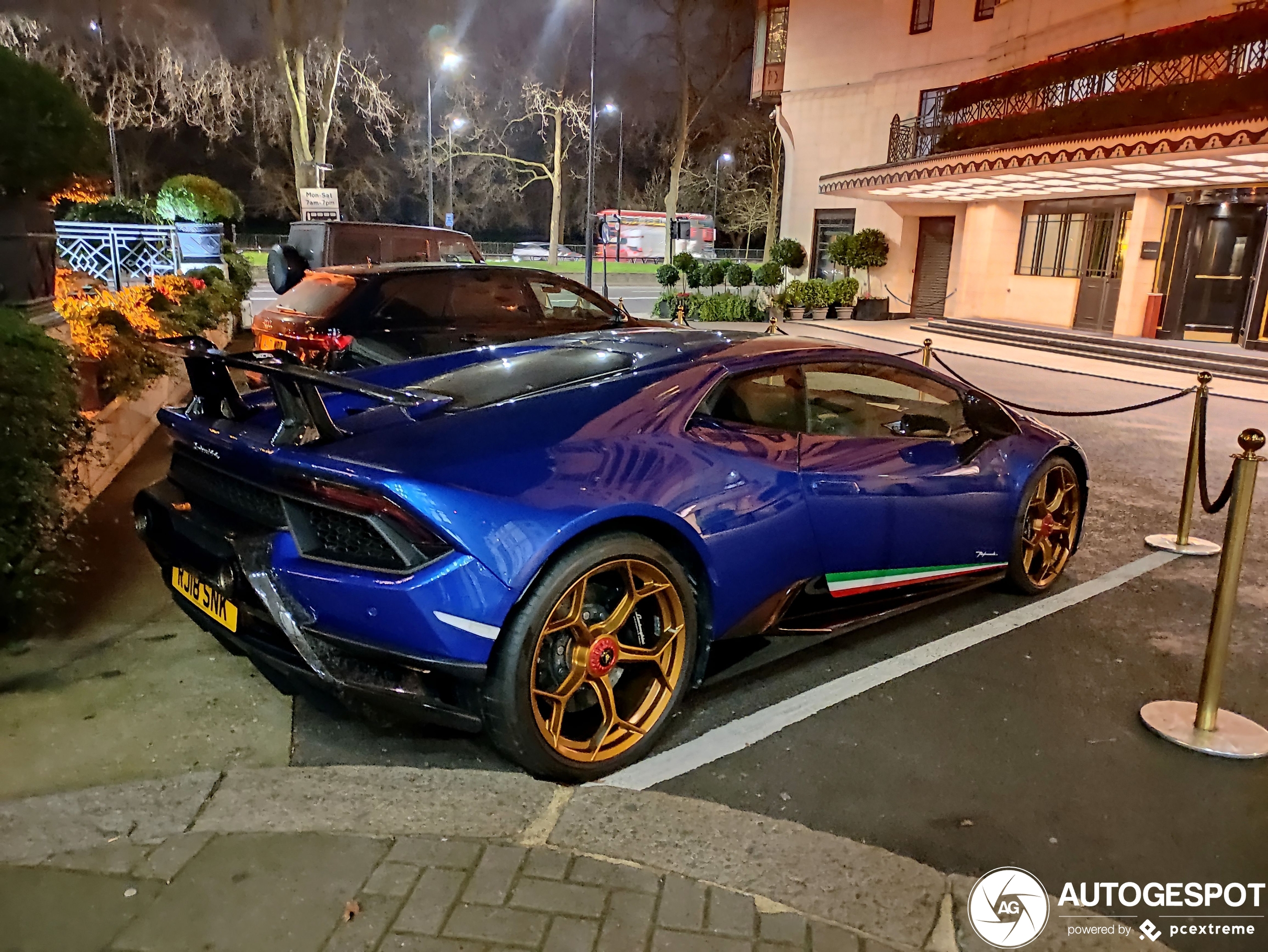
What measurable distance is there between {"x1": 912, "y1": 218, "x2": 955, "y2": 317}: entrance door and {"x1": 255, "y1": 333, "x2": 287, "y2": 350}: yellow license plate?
19216mm

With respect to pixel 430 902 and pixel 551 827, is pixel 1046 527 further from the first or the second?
pixel 430 902

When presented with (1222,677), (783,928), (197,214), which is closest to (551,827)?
(783,928)

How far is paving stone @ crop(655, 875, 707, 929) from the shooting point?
7.69 feet

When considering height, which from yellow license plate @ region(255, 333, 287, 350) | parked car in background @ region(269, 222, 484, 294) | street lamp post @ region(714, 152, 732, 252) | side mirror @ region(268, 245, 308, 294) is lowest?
yellow license plate @ region(255, 333, 287, 350)

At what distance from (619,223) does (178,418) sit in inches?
1853

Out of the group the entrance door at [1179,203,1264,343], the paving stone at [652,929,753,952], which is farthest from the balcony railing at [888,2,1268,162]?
the paving stone at [652,929,753,952]

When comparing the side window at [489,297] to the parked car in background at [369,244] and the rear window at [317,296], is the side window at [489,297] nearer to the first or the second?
the rear window at [317,296]

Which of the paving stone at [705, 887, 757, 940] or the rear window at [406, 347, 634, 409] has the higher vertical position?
the rear window at [406, 347, 634, 409]

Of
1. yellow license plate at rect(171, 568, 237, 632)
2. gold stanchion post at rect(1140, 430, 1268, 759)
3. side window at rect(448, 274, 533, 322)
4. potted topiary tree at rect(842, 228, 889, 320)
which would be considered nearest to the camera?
yellow license plate at rect(171, 568, 237, 632)

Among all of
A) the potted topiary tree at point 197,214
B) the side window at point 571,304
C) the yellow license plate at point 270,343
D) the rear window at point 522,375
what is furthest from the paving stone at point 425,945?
the potted topiary tree at point 197,214

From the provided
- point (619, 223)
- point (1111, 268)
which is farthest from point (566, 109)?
point (1111, 268)

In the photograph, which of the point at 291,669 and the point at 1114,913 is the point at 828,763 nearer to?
the point at 1114,913

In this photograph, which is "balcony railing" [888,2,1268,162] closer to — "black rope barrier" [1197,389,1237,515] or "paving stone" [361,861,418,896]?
"black rope barrier" [1197,389,1237,515]

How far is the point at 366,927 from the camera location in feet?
7.50
